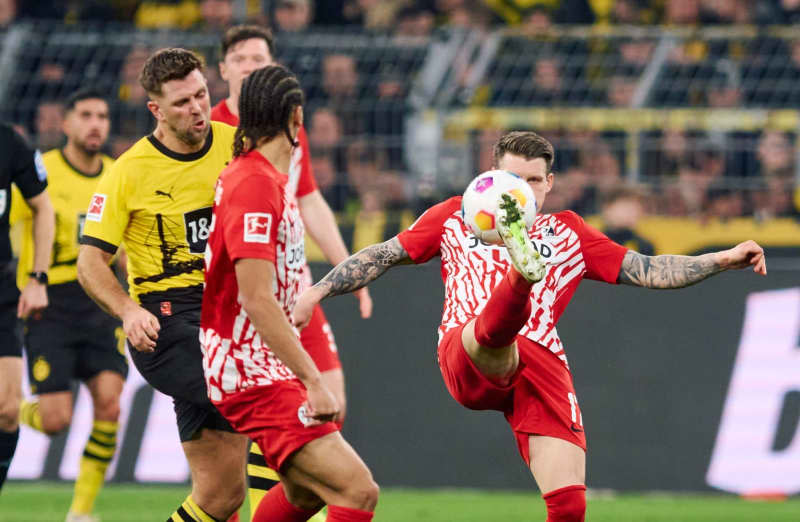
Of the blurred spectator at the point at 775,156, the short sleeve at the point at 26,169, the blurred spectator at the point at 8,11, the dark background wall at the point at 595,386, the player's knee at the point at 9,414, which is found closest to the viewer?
the player's knee at the point at 9,414

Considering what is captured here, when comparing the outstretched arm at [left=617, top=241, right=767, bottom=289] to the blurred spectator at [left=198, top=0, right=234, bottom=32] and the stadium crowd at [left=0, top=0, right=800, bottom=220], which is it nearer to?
the stadium crowd at [left=0, top=0, right=800, bottom=220]

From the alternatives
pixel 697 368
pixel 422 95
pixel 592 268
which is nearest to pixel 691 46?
pixel 422 95

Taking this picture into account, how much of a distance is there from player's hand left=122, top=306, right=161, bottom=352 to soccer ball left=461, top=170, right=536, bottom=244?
131 centimetres

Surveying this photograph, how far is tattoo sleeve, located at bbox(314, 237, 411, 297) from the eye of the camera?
5180 mm

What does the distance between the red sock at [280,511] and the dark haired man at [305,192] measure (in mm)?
1732

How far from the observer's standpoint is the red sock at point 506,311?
470 centimetres

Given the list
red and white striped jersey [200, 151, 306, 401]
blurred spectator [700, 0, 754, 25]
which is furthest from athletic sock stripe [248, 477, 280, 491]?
blurred spectator [700, 0, 754, 25]

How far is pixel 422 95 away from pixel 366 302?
12.6 ft

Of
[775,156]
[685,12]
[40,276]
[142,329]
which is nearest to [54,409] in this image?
[40,276]

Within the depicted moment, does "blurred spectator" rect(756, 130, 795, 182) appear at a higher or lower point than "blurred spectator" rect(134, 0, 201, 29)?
lower

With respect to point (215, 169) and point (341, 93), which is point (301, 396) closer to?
point (215, 169)

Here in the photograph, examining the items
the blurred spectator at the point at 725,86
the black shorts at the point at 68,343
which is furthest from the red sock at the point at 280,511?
the blurred spectator at the point at 725,86

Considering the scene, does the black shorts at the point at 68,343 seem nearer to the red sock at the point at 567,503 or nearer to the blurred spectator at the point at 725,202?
the red sock at the point at 567,503

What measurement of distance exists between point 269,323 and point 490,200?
2.89 ft
